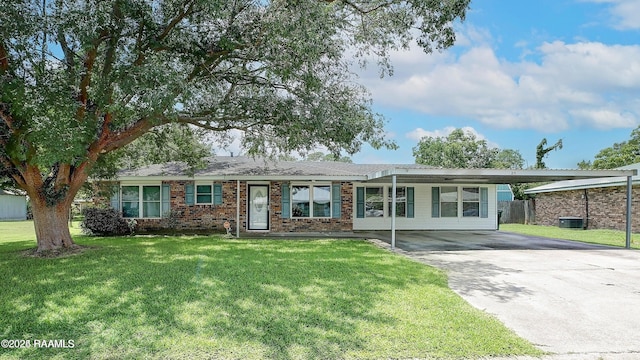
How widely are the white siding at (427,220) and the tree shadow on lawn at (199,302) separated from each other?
7548 mm

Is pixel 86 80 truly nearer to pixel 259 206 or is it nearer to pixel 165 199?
pixel 165 199

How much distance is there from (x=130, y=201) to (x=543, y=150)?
34.2 meters

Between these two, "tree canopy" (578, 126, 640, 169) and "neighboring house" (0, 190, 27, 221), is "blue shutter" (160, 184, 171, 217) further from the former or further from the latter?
"tree canopy" (578, 126, 640, 169)

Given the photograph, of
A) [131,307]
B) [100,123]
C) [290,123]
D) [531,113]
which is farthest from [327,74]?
[531,113]

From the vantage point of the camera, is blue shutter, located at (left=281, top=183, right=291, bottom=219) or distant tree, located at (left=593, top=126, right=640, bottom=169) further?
distant tree, located at (left=593, top=126, right=640, bottom=169)

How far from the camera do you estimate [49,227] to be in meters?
Result: 10.3

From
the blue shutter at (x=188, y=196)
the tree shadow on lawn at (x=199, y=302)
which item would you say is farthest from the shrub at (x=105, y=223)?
the tree shadow on lawn at (x=199, y=302)

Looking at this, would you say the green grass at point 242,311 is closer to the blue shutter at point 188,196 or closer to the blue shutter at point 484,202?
the blue shutter at point 188,196

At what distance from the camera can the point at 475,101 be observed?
29.2 meters

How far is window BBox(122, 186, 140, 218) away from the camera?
15992 millimetres

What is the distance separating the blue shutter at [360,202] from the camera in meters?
17.2

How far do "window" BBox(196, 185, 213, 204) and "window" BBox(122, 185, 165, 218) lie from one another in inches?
46.3

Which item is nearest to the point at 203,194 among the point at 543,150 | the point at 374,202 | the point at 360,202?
the point at 360,202

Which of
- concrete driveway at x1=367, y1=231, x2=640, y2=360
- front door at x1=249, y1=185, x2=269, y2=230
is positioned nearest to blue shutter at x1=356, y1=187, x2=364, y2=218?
front door at x1=249, y1=185, x2=269, y2=230
